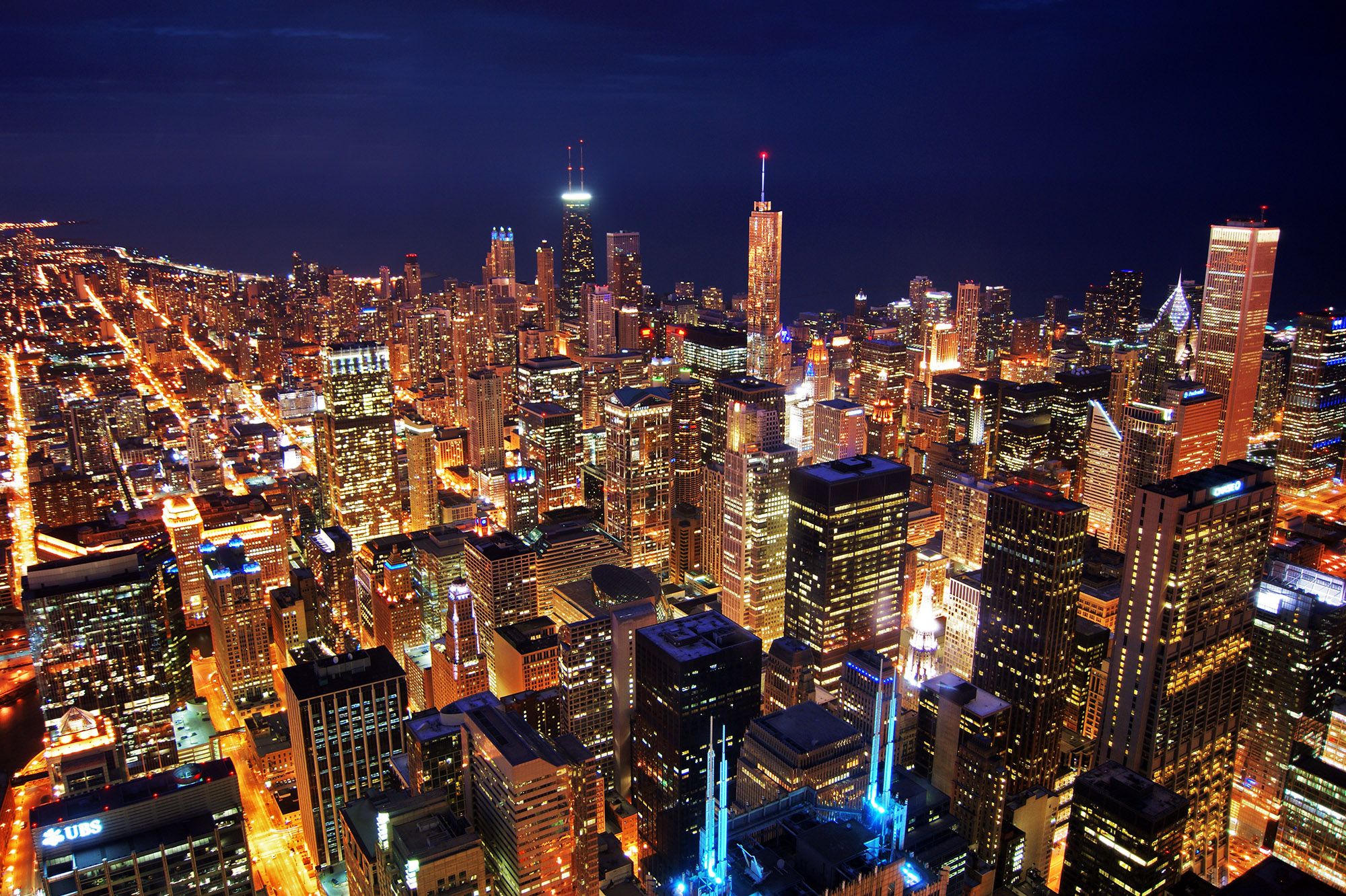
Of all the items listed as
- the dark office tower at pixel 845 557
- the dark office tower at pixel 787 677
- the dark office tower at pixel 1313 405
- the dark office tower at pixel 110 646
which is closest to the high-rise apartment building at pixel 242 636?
the dark office tower at pixel 110 646

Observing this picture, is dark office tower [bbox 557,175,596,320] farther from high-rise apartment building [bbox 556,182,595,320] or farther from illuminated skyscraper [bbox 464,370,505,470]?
illuminated skyscraper [bbox 464,370,505,470]

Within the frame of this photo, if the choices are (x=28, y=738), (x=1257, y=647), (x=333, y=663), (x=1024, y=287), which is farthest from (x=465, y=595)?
(x=1024, y=287)

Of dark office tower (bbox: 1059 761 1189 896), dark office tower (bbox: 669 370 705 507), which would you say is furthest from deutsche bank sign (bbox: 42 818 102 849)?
dark office tower (bbox: 669 370 705 507)

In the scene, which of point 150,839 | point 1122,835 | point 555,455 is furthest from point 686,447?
point 150,839

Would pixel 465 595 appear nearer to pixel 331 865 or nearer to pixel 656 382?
pixel 331 865

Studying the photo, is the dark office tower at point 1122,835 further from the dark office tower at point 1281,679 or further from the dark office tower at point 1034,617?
the dark office tower at point 1281,679

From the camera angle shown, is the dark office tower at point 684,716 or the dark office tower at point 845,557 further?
the dark office tower at point 845,557
